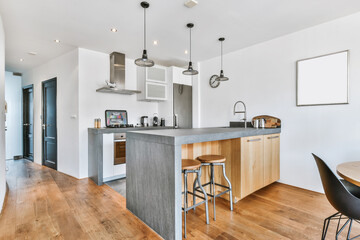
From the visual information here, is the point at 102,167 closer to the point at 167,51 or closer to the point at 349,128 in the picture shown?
the point at 167,51

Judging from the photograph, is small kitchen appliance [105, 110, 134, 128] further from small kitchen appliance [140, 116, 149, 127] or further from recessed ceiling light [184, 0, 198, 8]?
recessed ceiling light [184, 0, 198, 8]

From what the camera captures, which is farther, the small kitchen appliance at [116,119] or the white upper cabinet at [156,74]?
the white upper cabinet at [156,74]

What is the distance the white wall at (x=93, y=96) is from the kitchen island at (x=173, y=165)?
6.48 feet

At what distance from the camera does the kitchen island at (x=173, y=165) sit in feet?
5.33

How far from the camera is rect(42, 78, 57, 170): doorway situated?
433 centimetres

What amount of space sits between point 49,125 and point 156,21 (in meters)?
3.66

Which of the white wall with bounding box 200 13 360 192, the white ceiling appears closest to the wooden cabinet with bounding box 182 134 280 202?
the white wall with bounding box 200 13 360 192

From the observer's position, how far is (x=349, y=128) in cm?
260

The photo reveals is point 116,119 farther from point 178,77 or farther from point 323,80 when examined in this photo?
point 323,80

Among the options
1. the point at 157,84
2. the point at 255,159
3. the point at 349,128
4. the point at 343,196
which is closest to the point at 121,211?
the point at 255,159

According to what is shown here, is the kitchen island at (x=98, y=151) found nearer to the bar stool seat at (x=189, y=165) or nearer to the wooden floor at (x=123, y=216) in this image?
the wooden floor at (x=123, y=216)

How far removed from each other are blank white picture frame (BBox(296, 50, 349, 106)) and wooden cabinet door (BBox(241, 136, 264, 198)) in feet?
3.49

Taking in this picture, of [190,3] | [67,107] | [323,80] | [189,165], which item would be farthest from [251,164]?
[67,107]

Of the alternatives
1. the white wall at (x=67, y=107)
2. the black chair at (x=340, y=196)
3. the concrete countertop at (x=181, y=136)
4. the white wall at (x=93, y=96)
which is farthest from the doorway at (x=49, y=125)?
the black chair at (x=340, y=196)
